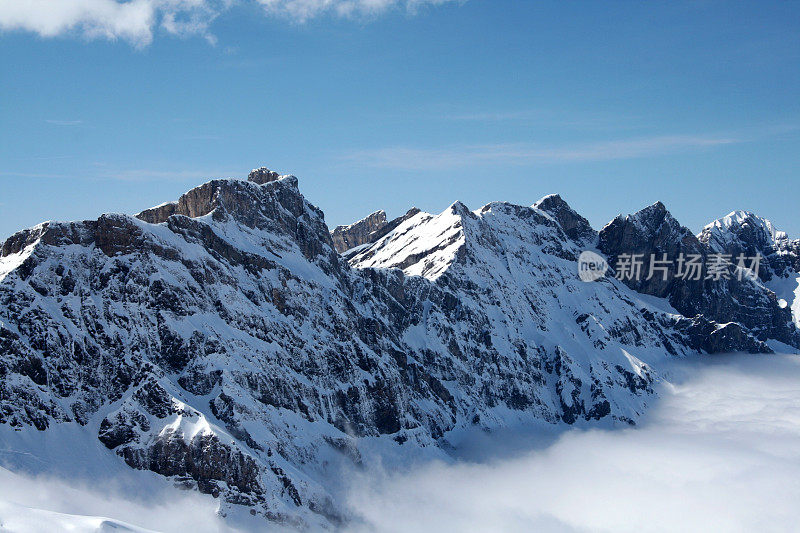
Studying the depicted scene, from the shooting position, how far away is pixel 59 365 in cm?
19888

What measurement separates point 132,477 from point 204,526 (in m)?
20.4

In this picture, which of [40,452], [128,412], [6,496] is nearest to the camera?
[6,496]

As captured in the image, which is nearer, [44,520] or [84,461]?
[44,520]

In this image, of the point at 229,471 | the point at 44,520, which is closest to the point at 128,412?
the point at 229,471

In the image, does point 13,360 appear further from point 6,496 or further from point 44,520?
point 44,520

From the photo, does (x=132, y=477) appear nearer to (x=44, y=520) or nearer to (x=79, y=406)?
(x=79, y=406)

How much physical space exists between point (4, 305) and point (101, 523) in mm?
125684

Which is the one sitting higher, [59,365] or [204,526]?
[59,365]

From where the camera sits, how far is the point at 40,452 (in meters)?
185

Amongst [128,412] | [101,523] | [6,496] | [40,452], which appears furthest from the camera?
[128,412]

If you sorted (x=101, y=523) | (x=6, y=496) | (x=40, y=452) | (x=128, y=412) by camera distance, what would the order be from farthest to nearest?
(x=128, y=412) → (x=40, y=452) → (x=6, y=496) → (x=101, y=523)

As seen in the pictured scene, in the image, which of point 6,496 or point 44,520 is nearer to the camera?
point 44,520

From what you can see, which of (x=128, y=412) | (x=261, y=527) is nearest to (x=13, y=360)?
(x=128, y=412)

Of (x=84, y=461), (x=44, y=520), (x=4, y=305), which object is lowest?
(x=84, y=461)
